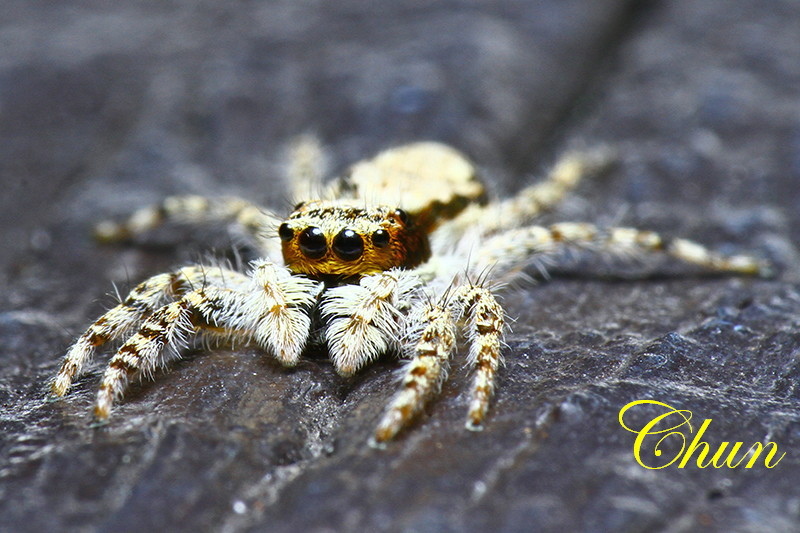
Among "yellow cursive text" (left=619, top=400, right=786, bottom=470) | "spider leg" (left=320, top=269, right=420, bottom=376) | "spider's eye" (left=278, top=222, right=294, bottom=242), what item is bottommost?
"yellow cursive text" (left=619, top=400, right=786, bottom=470)

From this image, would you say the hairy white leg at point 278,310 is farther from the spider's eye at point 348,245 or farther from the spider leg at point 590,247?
the spider leg at point 590,247

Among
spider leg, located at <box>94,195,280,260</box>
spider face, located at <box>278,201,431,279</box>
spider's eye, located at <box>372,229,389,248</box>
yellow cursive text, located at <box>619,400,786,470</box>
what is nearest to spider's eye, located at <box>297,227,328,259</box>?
spider face, located at <box>278,201,431,279</box>

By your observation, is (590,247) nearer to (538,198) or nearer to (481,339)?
(538,198)

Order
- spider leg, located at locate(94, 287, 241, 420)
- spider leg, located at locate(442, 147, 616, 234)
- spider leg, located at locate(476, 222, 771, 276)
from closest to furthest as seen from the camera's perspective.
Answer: spider leg, located at locate(94, 287, 241, 420) → spider leg, located at locate(476, 222, 771, 276) → spider leg, located at locate(442, 147, 616, 234)

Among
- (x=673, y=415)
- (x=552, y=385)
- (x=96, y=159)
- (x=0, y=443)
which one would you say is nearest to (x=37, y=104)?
(x=96, y=159)

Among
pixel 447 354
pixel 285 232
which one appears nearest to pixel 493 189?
pixel 285 232

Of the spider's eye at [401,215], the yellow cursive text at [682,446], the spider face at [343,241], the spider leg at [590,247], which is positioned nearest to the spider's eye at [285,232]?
the spider face at [343,241]

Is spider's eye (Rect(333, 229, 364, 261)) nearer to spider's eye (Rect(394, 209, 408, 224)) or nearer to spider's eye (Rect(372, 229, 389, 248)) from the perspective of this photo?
spider's eye (Rect(372, 229, 389, 248))
